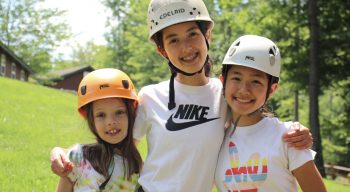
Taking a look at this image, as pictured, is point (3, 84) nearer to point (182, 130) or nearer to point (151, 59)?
point (182, 130)

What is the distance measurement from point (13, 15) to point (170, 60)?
46443 millimetres

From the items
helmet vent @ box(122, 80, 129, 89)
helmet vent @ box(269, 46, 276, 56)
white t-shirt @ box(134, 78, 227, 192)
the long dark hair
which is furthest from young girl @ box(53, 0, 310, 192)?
helmet vent @ box(269, 46, 276, 56)

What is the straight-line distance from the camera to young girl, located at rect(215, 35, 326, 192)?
298cm

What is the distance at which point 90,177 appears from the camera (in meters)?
3.45

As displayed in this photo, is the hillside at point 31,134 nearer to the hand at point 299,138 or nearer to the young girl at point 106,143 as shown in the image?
the young girl at point 106,143

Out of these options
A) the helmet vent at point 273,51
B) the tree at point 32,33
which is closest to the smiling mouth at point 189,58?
the helmet vent at point 273,51

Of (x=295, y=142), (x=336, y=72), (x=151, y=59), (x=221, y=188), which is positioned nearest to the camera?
(x=295, y=142)

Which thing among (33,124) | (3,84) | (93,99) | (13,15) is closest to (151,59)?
(13,15)

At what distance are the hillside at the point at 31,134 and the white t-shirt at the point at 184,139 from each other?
0.92 m

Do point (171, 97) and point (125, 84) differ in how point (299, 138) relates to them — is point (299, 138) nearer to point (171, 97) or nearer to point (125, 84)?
point (171, 97)

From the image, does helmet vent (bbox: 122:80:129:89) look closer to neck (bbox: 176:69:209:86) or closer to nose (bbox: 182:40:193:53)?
neck (bbox: 176:69:209:86)

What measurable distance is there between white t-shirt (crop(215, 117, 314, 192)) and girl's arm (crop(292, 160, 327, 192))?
1.4 inches

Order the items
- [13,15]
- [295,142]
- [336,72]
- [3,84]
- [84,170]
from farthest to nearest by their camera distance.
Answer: [13,15], [3,84], [336,72], [84,170], [295,142]

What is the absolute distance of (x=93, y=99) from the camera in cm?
362
